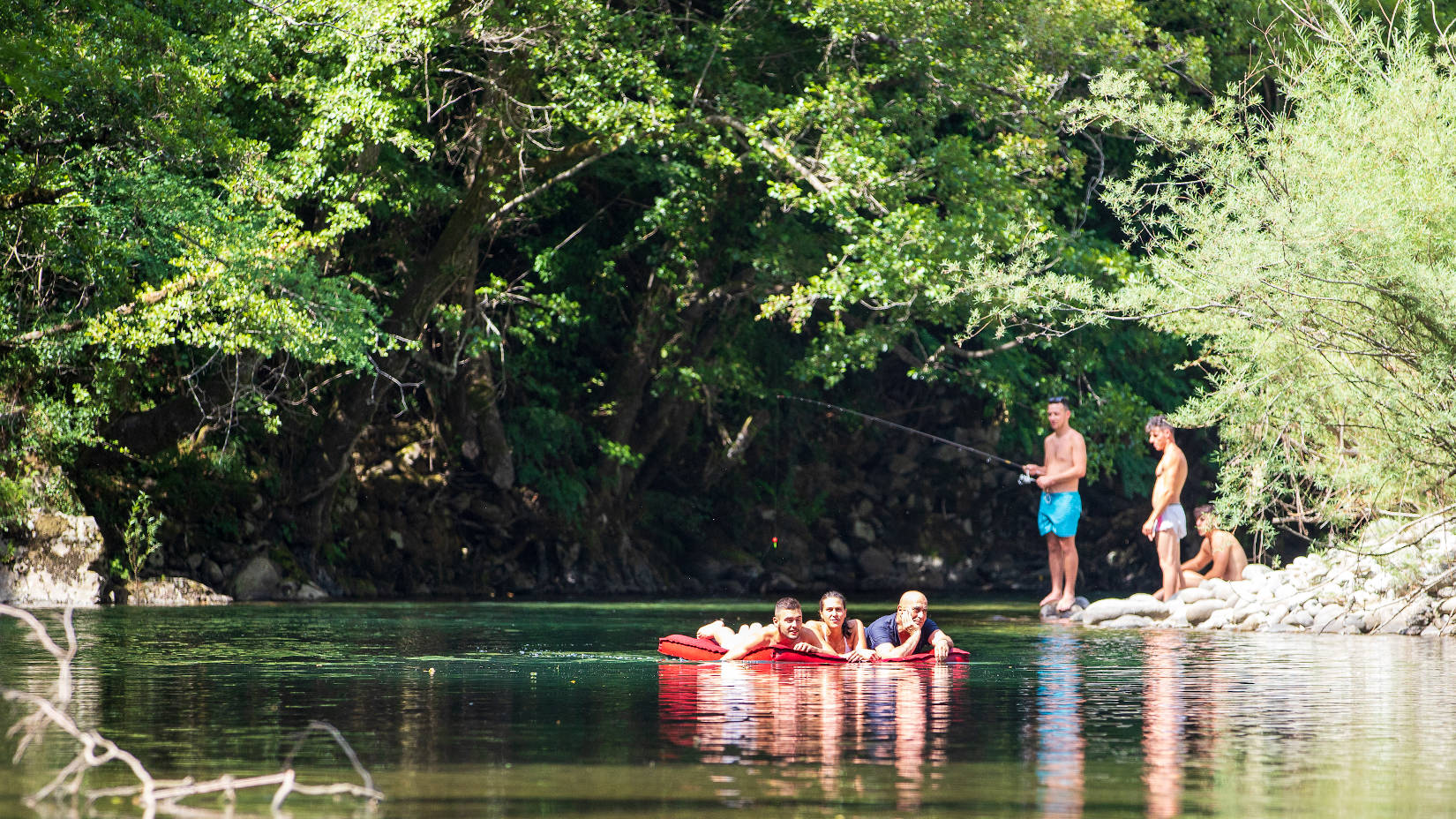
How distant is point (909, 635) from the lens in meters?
12.5

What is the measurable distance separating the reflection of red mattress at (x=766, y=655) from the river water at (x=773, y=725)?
0.12 metres

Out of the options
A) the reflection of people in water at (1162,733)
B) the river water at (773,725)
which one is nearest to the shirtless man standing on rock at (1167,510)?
the river water at (773,725)

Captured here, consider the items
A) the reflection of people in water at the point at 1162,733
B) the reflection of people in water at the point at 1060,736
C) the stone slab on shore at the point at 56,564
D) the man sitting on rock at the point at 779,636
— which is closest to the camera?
the reflection of people in water at the point at 1060,736

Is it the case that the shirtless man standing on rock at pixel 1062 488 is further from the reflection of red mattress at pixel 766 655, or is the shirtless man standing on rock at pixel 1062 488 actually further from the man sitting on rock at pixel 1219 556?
the reflection of red mattress at pixel 766 655

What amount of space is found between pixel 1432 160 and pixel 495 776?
10562 millimetres

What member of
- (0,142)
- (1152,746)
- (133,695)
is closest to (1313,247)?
(1152,746)

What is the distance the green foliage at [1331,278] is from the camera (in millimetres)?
13781

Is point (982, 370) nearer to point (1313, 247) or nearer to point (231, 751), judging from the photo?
point (1313, 247)

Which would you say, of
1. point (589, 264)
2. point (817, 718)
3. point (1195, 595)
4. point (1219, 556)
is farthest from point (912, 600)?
point (589, 264)

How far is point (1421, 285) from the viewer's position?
535 inches

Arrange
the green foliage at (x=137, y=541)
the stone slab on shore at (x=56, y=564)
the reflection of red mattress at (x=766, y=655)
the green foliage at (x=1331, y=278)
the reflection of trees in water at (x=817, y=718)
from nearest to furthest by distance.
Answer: the reflection of trees in water at (x=817, y=718) → the reflection of red mattress at (x=766, y=655) → the green foliage at (x=1331, y=278) → the stone slab on shore at (x=56, y=564) → the green foliage at (x=137, y=541)

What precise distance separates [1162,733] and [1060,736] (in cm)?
51

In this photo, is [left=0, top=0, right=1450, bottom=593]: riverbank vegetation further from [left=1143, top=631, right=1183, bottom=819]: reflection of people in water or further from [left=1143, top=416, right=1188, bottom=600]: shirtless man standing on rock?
[left=1143, top=631, right=1183, bottom=819]: reflection of people in water

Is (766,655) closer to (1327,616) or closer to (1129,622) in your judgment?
(1129,622)
